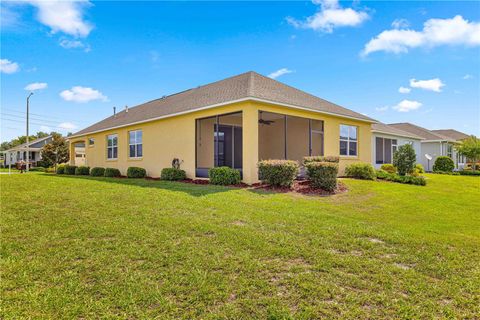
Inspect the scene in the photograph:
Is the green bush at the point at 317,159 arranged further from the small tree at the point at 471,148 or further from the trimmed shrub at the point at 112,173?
the small tree at the point at 471,148

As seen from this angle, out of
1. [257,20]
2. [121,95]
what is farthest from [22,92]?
[257,20]

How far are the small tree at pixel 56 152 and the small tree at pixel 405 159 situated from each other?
3391 centimetres

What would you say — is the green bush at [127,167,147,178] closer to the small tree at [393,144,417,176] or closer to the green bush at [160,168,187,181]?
the green bush at [160,168,187,181]

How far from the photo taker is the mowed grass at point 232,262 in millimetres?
3045

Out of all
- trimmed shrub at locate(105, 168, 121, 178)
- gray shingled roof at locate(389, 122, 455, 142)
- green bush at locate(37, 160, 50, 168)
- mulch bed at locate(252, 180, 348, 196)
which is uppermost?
gray shingled roof at locate(389, 122, 455, 142)

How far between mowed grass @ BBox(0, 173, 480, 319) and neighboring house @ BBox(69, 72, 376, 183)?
570 cm

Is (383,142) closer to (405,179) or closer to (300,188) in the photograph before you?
(405,179)

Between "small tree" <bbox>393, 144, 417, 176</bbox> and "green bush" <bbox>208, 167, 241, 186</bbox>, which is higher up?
"small tree" <bbox>393, 144, 417, 176</bbox>

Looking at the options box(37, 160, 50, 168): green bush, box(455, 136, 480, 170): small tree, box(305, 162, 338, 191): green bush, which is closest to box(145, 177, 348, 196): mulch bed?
box(305, 162, 338, 191): green bush

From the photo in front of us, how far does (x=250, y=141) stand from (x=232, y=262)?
7918 millimetres

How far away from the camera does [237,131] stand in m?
18.0

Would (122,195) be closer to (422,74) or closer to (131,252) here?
(131,252)

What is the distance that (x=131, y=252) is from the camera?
14.5 feet

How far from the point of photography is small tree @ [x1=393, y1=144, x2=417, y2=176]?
14.9 m
